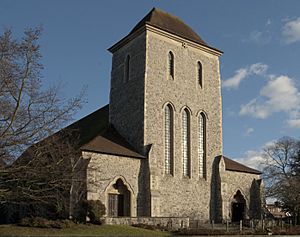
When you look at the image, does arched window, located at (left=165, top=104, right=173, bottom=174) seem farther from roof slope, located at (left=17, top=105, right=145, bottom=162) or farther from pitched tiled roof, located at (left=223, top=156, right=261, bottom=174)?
pitched tiled roof, located at (left=223, top=156, right=261, bottom=174)

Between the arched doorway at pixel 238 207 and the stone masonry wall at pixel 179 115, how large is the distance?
3699mm

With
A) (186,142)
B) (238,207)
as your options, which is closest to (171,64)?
(186,142)

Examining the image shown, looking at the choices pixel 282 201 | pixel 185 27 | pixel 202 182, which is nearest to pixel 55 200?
pixel 202 182

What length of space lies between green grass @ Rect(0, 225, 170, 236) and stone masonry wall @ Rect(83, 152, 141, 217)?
3679 millimetres

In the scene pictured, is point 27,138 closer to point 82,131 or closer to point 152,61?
point 152,61

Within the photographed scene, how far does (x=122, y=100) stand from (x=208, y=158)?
9.40 meters

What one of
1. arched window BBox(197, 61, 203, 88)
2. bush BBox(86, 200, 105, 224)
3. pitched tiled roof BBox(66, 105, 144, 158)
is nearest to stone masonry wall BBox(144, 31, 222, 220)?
arched window BBox(197, 61, 203, 88)

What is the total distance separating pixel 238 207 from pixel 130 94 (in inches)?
579

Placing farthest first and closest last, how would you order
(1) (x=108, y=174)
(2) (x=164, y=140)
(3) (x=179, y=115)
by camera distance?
(3) (x=179, y=115) → (2) (x=164, y=140) → (1) (x=108, y=174)

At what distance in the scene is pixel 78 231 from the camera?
24.6 meters

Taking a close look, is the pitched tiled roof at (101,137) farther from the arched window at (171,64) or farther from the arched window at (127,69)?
the arched window at (171,64)

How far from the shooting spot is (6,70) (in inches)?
798

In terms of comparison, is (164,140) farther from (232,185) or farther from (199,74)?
(199,74)

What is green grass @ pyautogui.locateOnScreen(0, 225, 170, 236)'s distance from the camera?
2317cm
